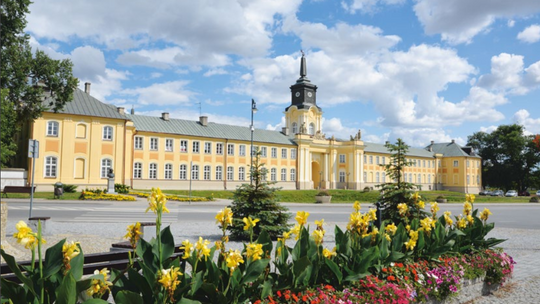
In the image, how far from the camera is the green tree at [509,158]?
7759 cm

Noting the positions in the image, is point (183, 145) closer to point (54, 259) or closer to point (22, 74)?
point (22, 74)

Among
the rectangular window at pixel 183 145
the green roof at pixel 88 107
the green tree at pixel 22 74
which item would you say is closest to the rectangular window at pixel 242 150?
the rectangular window at pixel 183 145

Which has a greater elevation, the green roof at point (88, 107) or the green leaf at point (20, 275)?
the green roof at point (88, 107)

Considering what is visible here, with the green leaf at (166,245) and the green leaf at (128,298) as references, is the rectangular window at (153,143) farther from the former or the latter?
the green leaf at (128,298)

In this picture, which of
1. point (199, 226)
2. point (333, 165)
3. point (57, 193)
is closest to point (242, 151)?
point (333, 165)

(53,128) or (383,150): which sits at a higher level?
(383,150)

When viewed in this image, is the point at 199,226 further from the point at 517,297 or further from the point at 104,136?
the point at 104,136

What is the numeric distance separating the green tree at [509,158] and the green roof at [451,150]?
422 cm

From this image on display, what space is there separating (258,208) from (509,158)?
276 ft

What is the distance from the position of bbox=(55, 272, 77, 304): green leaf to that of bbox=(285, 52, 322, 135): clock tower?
2527 inches

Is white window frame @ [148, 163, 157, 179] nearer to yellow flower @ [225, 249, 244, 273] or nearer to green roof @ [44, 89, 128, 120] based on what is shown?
green roof @ [44, 89, 128, 120]

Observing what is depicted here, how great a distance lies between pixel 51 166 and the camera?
3856 cm

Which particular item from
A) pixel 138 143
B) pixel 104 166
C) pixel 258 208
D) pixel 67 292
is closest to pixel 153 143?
pixel 138 143

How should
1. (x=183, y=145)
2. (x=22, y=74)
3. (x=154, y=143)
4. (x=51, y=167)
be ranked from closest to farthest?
1. (x=22, y=74)
2. (x=51, y=167)
3. (x=154, y=143)
4. (x=183, y=145)
